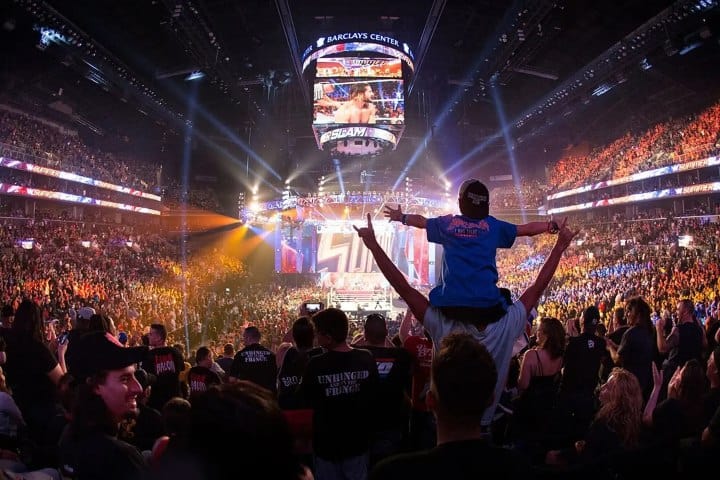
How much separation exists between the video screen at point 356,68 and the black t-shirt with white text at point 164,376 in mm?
20302

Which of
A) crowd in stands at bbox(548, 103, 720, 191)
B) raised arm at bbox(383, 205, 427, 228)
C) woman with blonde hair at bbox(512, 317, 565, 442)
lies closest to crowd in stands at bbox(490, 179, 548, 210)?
crowd in stands at bbox(548, 103, 720, 191)

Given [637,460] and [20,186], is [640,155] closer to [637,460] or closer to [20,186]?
[637,460]

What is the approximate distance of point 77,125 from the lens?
2912 cm

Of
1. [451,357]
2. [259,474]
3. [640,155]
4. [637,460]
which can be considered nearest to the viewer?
[259,474]

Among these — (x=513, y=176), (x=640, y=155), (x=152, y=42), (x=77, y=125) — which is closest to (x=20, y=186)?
(x=77, y=125)

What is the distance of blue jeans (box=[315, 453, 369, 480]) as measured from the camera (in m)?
3.20

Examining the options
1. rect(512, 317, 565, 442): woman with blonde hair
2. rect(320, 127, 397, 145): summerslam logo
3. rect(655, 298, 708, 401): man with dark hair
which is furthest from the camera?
rect(320, 127, 397, 145): summerslam logo

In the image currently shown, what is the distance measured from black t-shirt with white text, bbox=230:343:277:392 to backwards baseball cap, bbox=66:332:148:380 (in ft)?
8.18

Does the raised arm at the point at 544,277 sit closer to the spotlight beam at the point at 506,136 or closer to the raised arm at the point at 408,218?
the raised arm at the point at 408,218

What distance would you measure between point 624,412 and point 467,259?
165 cm

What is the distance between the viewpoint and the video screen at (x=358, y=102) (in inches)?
928

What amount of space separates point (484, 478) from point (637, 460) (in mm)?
1475

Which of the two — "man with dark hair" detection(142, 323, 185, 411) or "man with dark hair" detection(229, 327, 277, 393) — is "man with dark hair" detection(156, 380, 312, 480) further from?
"man with dark hair" detection(142, 323, 185, 411)

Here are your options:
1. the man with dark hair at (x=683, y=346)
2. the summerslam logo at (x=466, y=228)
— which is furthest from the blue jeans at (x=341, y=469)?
the man with dark hair at (x=683, y=346)
